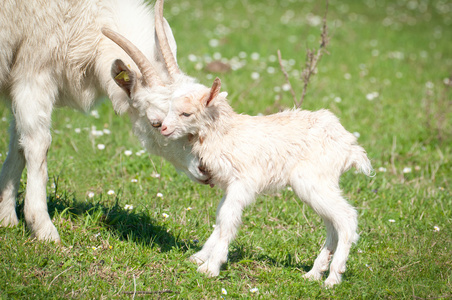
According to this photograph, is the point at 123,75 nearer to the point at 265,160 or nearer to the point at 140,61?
the point at 140,61

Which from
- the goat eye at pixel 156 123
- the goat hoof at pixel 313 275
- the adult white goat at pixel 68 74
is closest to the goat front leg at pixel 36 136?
the adult white goat at pixel 68 74

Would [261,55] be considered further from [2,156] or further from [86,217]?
[86,217]

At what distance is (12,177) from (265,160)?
7.23 ft

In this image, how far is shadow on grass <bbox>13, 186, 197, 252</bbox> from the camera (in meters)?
4.38

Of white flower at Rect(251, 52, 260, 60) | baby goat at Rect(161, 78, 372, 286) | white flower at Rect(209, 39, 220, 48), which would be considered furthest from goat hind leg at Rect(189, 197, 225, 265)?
white flower at Rect(209, 39, 220, 48)

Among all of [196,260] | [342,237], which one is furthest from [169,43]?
[342,237]

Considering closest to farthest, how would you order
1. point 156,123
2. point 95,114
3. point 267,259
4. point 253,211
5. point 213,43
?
point 156,123 → point 267,259 → point 253,211 → point 95,114 → point 213,43

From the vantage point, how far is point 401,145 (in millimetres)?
7125

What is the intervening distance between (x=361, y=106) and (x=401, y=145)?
123 cm

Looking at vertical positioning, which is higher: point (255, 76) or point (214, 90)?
point (214, 90)

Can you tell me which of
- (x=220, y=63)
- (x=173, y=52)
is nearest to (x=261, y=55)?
(x=220, y=63)

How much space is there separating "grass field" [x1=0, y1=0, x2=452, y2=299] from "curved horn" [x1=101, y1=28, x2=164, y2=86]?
1.19m

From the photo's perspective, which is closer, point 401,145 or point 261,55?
point 401,145

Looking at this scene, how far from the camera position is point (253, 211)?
5.18 m
